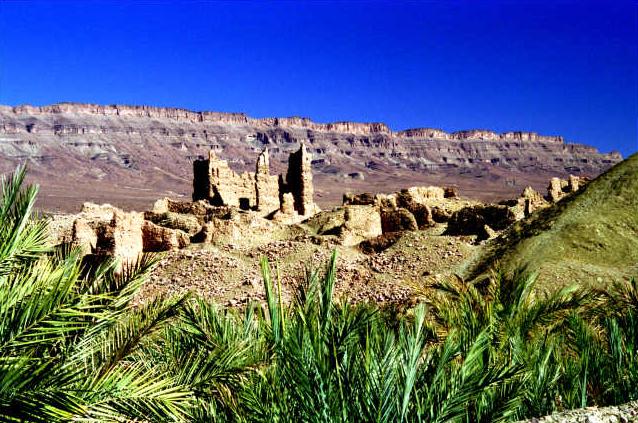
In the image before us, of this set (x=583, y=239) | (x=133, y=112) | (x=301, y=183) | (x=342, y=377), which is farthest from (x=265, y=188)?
(x=133, y=112)

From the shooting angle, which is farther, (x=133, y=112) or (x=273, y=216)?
(x=133, y=112)

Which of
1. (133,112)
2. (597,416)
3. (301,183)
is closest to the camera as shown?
(597,416)

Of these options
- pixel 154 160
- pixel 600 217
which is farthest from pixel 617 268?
pixel 154 160

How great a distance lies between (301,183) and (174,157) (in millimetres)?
133597

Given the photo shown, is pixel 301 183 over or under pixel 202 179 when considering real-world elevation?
under

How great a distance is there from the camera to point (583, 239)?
1614cm

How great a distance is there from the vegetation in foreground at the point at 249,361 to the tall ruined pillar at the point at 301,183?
29.5 meters

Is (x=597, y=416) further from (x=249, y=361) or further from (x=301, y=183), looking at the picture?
(x=301, y=183)

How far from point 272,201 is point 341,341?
32.0 meters

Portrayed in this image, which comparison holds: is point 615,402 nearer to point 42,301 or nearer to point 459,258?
point 42,301

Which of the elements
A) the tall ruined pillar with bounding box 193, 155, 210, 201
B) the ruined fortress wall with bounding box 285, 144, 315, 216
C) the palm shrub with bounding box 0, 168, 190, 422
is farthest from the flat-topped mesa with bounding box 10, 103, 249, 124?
the palm shrub with bounding box 0, 168, 190, 422

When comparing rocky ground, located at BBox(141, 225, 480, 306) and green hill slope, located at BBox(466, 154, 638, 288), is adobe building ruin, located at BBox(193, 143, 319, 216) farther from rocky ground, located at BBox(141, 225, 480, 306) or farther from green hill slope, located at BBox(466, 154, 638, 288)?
green hill slope, located at BBox(466, 154, 638, 288)

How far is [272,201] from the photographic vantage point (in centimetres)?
3600

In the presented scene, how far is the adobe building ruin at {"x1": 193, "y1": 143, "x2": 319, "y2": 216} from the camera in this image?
115 feet
